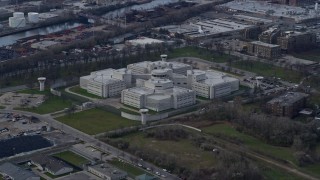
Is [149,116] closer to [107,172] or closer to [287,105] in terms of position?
[287,105]

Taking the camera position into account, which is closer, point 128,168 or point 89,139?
point 128,168

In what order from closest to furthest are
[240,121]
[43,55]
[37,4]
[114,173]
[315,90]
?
[114,173] < [240,121] < [315,90] < [43,55] < [37,4]

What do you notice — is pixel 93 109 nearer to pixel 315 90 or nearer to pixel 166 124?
pixel 166 124

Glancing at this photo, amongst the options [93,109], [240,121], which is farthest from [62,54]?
[240,121]

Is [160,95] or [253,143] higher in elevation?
[160,95]

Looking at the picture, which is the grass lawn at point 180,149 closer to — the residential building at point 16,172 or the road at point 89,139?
the road at point 89,139

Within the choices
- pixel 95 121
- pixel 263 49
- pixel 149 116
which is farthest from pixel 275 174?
pixel 263 49
